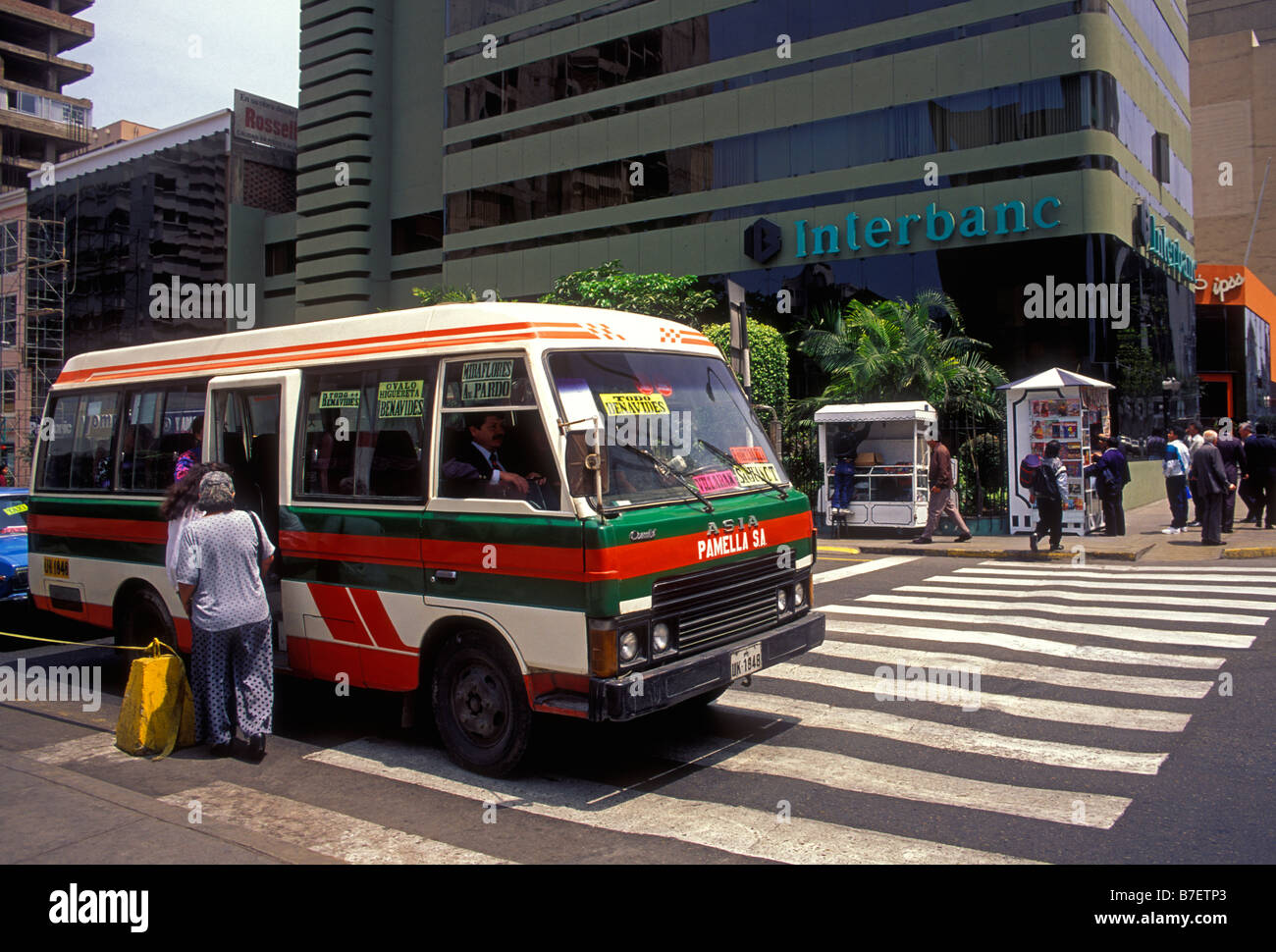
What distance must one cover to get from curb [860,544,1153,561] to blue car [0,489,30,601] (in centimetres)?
1264

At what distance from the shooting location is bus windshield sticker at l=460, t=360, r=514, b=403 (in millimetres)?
5645

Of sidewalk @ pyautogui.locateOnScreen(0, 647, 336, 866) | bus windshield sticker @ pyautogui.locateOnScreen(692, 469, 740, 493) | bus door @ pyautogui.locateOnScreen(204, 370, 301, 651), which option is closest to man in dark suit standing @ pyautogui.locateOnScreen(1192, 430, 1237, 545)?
bus windshield sticker @ pyautogui.locateOnScreen(692, 469, 740, 493)

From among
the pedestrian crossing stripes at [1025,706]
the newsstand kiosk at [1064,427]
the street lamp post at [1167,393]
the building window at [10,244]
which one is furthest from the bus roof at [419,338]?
the building window at [10,244]

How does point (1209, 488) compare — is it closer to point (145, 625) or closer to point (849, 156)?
point (145, 625)

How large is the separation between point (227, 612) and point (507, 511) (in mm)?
2016

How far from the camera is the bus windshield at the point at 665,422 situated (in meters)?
5.59

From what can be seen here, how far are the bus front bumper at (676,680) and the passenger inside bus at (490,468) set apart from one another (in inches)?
41.1

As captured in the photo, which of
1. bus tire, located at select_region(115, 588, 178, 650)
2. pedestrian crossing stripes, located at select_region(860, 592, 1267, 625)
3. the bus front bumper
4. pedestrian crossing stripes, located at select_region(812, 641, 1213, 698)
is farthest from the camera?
pedestrian crossing stripes, located at select_region(860, 592, 1267, 625)

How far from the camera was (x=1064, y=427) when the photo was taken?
17.7 metres

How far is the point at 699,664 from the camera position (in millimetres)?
5477

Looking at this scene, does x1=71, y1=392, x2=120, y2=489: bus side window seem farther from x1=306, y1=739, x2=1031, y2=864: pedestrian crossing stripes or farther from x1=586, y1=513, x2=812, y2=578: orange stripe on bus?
x1=586, y1=513, x2=812, y2=578: orange stripe on bus
